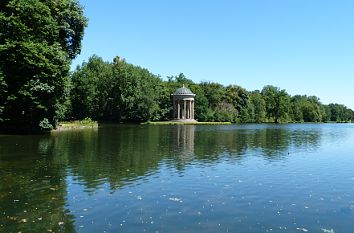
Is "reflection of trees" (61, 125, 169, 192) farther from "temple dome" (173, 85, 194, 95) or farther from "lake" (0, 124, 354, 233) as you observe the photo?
"temple dome" (173, 85, 194, 95)

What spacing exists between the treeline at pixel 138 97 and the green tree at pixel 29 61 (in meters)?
39.8

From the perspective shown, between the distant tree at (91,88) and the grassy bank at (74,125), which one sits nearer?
the grassy bank at (74,125)

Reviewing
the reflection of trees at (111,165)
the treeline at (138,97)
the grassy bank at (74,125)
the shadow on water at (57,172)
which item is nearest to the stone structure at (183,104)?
the treeline at (138,97)

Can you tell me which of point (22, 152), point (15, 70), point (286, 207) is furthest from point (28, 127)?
point (286, 207)

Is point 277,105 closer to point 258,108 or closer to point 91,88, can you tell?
point 258,108

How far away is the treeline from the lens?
374 feet

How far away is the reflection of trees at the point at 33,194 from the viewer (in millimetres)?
12336

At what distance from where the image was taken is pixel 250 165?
26.3 metres

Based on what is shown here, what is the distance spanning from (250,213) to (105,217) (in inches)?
193

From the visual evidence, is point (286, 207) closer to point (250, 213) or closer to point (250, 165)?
point (250, 213)

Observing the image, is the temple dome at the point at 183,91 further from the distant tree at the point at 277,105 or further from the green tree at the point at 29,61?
the green tree at the point at 29,61

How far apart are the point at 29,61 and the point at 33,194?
3144cm

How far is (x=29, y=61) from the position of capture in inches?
1761

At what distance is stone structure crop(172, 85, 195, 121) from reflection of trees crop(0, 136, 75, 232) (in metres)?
111
